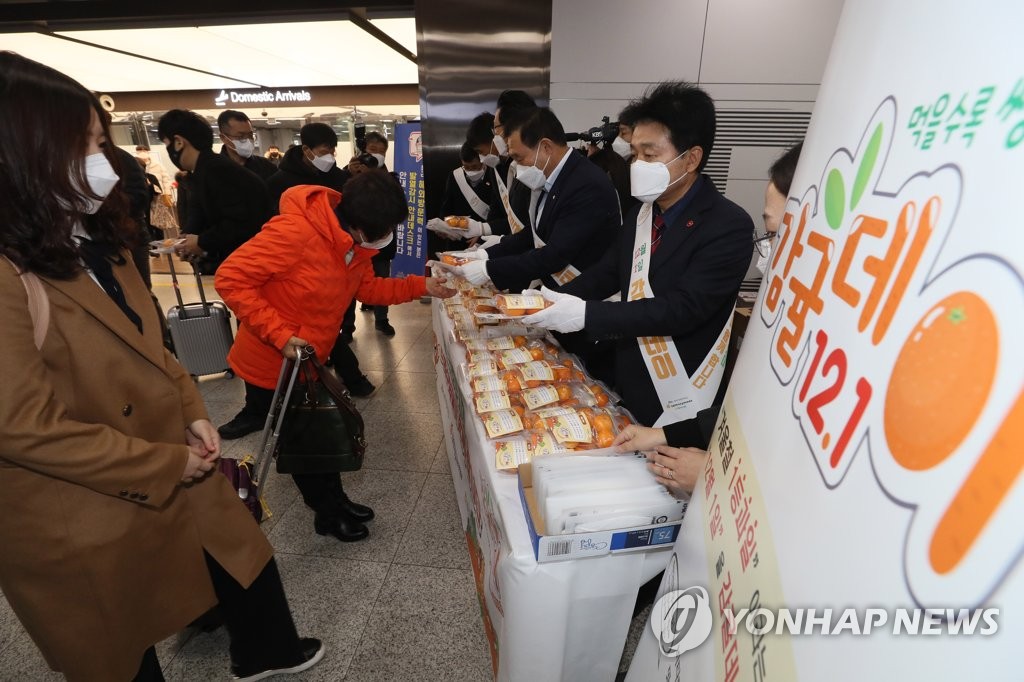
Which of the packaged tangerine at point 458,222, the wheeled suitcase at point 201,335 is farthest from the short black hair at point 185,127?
the packaged tangerine at point 458,222

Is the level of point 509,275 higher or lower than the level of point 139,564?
higher

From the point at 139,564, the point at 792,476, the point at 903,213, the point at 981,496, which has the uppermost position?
the point at 903,213

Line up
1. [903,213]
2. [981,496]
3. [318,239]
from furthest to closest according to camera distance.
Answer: [318,239] → [903,213] → [981,496]

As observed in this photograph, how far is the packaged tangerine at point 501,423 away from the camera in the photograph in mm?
1342

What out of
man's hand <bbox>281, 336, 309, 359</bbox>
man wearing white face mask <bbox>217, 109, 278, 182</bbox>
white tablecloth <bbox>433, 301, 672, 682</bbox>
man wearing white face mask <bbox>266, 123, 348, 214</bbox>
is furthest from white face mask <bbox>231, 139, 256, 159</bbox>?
white tablecloth <bbox>433, 301, 672, 682</bbox>

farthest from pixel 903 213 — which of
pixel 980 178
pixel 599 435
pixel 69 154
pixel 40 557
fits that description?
pixel 40 557

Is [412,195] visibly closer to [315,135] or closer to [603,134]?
[315,135]

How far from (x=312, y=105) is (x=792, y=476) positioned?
1247 centimetres

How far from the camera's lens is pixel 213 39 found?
612 centimetres

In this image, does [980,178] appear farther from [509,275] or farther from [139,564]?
[509,275]

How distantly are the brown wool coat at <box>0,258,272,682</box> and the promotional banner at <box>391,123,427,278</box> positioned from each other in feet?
15.0

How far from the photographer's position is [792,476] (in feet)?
1.85

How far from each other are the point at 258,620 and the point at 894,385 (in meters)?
1.70

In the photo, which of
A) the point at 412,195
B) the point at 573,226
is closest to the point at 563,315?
the point at 573,226
